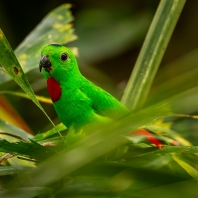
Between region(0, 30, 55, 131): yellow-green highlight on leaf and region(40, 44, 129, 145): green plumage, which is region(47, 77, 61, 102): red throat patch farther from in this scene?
region(0, 30, 55, 131): yellow-green highlight on leaf

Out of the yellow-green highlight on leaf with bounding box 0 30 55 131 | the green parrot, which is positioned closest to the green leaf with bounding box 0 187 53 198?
the yellow-green highlight on leaf with bounding box 0 30 55 131

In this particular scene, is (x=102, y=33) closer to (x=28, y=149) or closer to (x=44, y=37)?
(x=44, y=37)

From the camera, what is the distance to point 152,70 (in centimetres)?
95

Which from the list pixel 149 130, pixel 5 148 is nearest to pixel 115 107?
pixel 149 130

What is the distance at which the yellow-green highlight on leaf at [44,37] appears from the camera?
1169 mm

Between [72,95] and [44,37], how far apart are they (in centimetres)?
32

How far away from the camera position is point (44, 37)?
4.22 feet

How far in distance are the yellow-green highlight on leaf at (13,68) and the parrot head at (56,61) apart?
1.29ft

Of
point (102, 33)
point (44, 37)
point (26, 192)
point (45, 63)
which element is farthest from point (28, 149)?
point (102, 33)

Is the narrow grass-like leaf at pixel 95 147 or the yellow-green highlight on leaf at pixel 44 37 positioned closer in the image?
the narrow grass-like leaf at pixel 95 147

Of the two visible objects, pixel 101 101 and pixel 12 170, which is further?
pixel 101 101

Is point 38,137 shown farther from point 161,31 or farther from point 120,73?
point 120,73

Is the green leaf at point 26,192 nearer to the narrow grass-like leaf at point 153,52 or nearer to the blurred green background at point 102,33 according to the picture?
the narrow grass-like leaf at point 153,52

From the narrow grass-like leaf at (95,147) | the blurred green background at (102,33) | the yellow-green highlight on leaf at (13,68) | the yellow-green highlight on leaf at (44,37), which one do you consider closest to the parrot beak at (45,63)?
the yellow-green highlight on leaf at (44,37)
